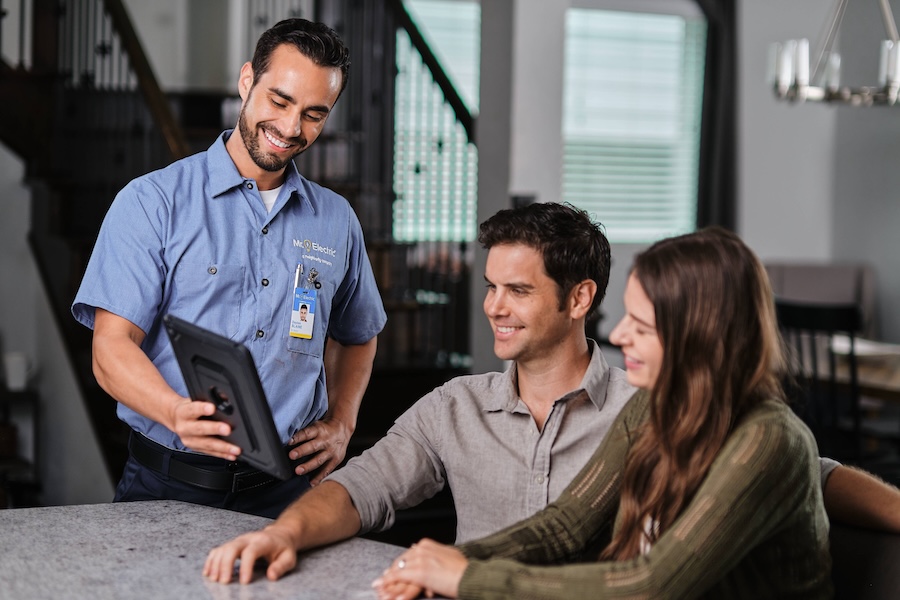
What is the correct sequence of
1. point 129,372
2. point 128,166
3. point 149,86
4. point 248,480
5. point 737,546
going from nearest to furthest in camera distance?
1. point 737,546
2. point 129,372
3. point 248,480
4. point 149,86
5. point 128,166

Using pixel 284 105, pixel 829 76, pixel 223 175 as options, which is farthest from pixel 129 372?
pixel 829 76

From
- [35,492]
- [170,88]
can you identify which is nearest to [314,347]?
[35,492]

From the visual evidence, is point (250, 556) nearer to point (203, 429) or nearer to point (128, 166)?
point (203, 429)

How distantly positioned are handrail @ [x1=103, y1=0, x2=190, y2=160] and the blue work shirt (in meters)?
1.36

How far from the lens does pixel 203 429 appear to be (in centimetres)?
159

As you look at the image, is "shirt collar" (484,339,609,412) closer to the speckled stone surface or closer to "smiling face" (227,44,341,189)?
the speckled stone surface

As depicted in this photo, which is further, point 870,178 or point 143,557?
point 870,178

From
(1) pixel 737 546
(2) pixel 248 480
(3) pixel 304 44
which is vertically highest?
(3) pixel 304 44

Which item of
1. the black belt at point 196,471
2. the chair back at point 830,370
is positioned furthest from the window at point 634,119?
the black belt at point 196,471

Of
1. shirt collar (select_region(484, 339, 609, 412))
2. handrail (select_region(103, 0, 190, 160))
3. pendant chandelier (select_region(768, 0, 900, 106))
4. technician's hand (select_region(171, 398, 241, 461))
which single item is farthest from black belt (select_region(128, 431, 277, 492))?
pendant chandelier (select_region(768, 0, 900, 106))

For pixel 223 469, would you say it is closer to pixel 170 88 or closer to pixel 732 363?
pixel 732 363

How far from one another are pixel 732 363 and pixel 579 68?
6057 mm

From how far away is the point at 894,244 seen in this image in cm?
685

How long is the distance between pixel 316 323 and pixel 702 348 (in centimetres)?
93
